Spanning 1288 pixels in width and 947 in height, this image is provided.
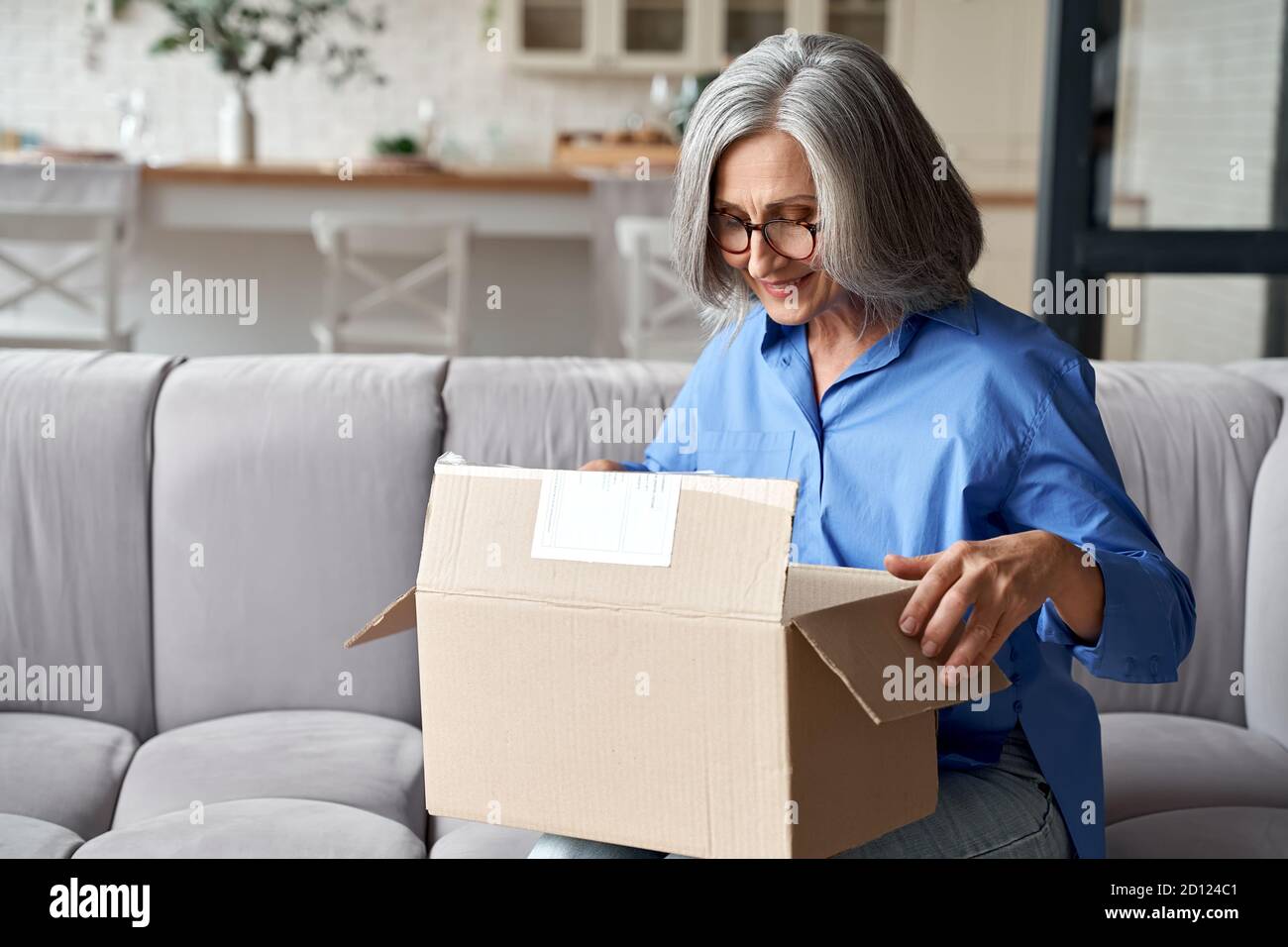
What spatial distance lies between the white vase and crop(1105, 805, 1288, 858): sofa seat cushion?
3.47 meters

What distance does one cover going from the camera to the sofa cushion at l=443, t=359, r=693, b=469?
1.72m

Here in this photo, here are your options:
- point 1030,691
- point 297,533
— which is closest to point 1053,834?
point 1030,691

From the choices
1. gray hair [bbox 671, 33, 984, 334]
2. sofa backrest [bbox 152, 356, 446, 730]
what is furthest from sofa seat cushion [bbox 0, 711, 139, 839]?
gray hair [bbox 671, 33, 984, 334]

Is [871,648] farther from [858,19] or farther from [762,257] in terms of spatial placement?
[858,19]

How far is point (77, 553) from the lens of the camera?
169 cm

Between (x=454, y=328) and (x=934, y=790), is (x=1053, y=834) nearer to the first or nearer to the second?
(x=934, y=790)

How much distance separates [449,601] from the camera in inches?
35.3

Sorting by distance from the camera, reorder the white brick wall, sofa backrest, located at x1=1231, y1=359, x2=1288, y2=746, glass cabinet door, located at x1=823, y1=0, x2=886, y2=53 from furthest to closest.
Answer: the white brick wall → glass cabinet door, located at x1=823, y1=0, x2=886, y2=53 → sofa backrest, located at x1=1231, y1=359, x2=1288, y2=746

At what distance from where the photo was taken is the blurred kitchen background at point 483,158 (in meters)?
2.62

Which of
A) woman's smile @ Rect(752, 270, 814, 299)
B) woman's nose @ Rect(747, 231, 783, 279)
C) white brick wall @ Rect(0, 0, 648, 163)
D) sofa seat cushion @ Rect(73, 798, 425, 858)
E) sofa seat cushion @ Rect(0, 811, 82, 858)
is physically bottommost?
sofa seat cushion @ Rect(0, 811, 82, 858)

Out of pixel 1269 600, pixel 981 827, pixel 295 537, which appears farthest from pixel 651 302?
pixel 981 827

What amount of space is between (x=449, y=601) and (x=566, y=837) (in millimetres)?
229

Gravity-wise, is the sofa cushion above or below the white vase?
below

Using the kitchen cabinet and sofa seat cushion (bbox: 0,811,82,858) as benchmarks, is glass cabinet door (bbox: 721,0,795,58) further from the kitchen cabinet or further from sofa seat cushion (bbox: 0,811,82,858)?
sofa seat cushion (bbox: 0,811,82,858)
